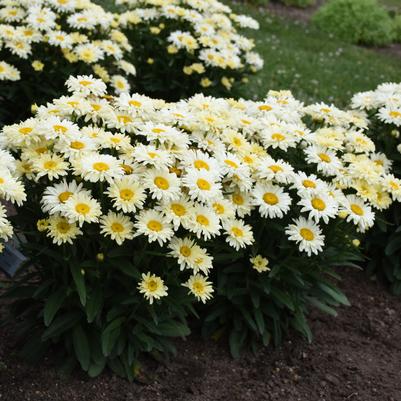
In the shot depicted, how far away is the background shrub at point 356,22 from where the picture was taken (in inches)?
531

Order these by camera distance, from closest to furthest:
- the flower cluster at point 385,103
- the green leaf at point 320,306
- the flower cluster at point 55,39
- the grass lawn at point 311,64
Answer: the green leaf at point 320,306 → the flower cluster at point 385,103 → the flower cluster at point 55,39 → the grass lawn at point 311,64

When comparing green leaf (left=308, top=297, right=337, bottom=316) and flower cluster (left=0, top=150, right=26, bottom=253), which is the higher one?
flower cluster (left=0, top=150, right=26, bottom=253)

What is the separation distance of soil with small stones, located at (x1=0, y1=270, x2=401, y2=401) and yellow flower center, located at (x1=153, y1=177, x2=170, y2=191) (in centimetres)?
106

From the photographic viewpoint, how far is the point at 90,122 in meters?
3.27

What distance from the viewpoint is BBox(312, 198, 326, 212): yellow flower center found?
3107 millimetres

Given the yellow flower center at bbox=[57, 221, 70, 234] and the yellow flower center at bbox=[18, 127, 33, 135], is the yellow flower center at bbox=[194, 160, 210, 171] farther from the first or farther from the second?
the yellow flower center at bbox=[18, 127, 33, 135]

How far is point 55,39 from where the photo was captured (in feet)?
16.2

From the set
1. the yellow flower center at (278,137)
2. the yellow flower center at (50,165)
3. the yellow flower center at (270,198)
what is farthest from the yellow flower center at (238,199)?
the yellow flower center at (50,165)

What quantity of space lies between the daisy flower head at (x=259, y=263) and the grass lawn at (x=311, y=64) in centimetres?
409

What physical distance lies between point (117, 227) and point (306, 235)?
0.97 metres

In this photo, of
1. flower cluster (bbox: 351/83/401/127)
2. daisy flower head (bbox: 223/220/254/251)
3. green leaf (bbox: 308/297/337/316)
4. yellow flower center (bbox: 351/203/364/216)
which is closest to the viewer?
daisy flower head (bbox: 223/220/254/251)

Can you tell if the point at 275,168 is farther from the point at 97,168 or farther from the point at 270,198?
the point at 97,168

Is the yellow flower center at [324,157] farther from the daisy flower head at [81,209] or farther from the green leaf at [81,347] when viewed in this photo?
the green leaf at [81,347]

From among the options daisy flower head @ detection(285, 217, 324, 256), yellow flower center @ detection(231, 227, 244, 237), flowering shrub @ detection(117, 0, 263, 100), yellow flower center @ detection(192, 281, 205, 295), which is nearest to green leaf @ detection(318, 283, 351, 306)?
daisy flower head @ detection(285, 217, 324, 256)
